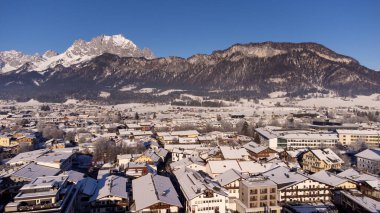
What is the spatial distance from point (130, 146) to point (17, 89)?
150 metres

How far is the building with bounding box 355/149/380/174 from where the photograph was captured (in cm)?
3362

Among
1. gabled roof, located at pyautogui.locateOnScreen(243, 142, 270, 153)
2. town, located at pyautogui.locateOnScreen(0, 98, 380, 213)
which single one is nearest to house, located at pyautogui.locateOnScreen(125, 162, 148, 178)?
town, located at pyautogui.locateOnScreen(0, 98, 380, 213)

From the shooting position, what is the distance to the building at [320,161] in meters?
33.9

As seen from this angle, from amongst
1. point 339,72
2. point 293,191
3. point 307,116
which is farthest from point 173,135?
point 339,72

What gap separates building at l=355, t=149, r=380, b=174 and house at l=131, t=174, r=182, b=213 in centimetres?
1898

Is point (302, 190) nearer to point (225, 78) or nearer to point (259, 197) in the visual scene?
point (259, 197)

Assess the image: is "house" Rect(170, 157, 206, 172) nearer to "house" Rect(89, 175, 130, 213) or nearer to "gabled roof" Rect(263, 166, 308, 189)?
"gabled roof" Rect(263, 166, 308, 189)

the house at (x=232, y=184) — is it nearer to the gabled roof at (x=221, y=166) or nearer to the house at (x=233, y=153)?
the gabled roof at (x=221, y=166)

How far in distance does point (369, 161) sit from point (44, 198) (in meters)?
28.8

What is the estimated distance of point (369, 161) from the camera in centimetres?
3456

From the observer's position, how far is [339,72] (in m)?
156

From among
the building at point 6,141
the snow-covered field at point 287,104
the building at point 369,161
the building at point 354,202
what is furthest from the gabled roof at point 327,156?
the snow-covered field at point 287,104

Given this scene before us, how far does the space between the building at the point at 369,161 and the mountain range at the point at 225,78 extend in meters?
92.3

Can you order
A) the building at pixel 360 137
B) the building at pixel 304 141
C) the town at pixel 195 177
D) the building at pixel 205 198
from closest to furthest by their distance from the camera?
the town at pixel 195 177 → the building at pixel 205 198 → the building at pixel 304 141 → the building at pixel 360 137
